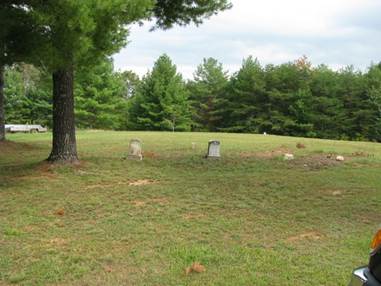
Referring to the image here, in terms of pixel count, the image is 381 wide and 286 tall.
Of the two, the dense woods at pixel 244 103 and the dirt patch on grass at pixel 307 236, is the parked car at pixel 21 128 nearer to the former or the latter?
the dense woods at pixel 244 103

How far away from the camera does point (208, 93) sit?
46.9m

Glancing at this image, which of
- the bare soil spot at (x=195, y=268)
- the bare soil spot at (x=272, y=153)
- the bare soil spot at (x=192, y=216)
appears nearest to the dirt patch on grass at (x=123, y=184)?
the bare soil spot at (x=192, y=216)

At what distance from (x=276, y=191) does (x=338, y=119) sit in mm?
35742

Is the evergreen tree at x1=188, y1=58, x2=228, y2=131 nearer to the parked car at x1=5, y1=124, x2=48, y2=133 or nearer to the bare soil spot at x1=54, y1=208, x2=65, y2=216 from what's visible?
the parked car at x1=5, y1=124, x2=48, y2=133

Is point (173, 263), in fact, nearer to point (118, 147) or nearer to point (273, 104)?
point (118, 147)

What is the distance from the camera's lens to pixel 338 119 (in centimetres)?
4003

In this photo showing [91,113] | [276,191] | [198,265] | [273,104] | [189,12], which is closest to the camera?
[198,265]

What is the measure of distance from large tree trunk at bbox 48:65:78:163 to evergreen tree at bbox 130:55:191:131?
31492 mm

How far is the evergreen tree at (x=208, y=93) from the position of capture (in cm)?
4531

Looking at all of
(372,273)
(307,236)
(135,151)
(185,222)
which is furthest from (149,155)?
(372,273)

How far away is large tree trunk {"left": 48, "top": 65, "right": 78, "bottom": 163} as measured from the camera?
8477 mm

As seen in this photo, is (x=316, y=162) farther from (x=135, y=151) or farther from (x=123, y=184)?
(x=123, y=184)

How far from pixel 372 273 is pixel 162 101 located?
38992mm

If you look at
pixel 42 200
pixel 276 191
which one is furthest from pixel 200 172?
pixel 42 200
